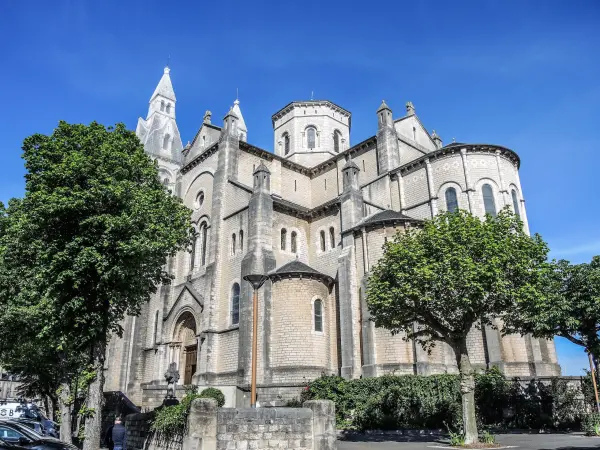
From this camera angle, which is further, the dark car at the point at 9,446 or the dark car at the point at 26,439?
the dark car at the point at 26,439

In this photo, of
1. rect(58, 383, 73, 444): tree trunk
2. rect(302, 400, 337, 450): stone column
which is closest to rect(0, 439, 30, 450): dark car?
rect(302, 400, 337, 450): stone column

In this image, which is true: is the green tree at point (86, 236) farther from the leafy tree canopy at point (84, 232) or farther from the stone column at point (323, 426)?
the stone column at point (323, 426)

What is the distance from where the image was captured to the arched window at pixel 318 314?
1025 inches

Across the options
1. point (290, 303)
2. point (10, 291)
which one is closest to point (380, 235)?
point (290, 303)

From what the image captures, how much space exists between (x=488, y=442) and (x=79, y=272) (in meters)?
14.3

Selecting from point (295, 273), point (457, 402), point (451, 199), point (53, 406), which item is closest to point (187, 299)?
point (295, 273)

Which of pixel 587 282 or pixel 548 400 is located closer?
pixel 587 282

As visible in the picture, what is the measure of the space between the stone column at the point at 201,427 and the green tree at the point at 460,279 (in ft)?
23.4

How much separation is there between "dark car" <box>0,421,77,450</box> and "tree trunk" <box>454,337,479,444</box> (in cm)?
1125

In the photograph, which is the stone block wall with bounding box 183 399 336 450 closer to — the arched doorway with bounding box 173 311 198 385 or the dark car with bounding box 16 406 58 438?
the dark car with bounding box 16 406 58 438

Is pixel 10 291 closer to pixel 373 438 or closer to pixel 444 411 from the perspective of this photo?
pixel 373 438

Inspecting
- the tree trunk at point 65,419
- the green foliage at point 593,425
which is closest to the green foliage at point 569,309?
the green foliage at point 593,425

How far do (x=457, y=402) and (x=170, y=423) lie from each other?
1109 cm

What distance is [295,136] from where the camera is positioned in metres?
41.7
